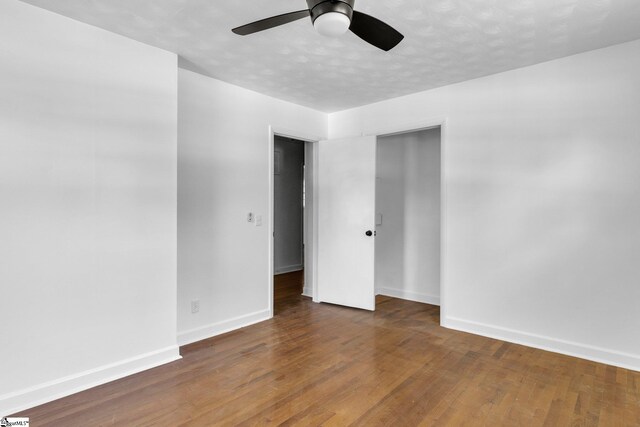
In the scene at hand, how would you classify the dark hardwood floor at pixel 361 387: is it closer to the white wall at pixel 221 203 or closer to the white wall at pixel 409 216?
the white wall at pixel 221 203

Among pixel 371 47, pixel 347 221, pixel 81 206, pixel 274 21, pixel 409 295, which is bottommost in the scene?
pixel 409 295

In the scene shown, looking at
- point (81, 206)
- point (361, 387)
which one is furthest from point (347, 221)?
point (81, 206)

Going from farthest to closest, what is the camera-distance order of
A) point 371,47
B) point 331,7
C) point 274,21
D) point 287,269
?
point 287,269 < point 371,47 < point 274,21 < point 331,7

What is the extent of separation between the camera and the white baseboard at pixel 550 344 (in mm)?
2771

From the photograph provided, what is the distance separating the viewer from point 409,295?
15.8ft

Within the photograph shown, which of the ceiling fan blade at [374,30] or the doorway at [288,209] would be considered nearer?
the ceiling fan blade at [374,30]

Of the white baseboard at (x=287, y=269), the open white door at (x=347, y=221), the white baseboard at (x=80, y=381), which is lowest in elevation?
the white baseboard at (x=80, y=381)

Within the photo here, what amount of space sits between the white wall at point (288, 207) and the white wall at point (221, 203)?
2555 millimetres

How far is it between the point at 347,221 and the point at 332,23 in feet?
9.96

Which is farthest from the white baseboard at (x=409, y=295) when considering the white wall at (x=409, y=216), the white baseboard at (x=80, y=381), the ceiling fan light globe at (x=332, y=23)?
the ceiling fan light globe at (x=332, y=23)

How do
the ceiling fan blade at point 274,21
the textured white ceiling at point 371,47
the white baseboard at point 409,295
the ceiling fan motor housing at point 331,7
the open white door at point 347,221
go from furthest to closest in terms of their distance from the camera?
the white baseboard at point 409,295
the open white door at point 347,221
the textured white ceiling at point 371,47
the ceiling fan blade at point 274,21
the ceiling fan motor housing at point 331,7

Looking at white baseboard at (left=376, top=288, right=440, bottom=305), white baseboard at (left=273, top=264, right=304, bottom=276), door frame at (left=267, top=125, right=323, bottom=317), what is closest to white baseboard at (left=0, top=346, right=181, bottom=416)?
door frame at (left=267, top=125, right=323, bottom=317)

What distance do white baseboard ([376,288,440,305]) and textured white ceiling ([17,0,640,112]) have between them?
104 inches

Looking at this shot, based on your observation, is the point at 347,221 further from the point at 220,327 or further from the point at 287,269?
the point at 287,269
